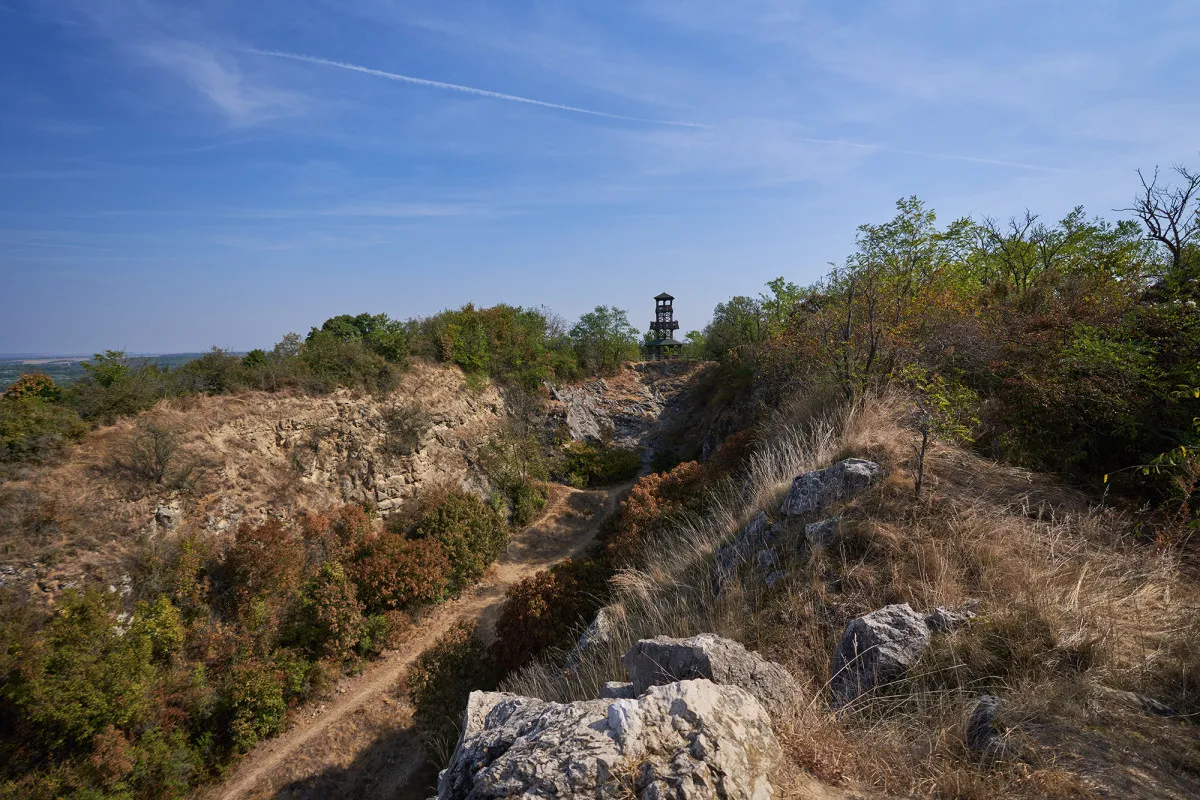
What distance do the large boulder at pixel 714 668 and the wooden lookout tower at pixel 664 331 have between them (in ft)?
105

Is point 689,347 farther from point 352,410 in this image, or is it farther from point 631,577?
point 631,577

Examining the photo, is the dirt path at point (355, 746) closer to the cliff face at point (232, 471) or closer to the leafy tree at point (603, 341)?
the cliff face at point (232, 471)

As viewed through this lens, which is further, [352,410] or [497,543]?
[352,410]

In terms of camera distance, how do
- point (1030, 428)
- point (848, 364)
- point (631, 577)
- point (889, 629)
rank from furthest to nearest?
point (848, 364) < point (631, 577) < point (1030, 428) < point (889, 629)

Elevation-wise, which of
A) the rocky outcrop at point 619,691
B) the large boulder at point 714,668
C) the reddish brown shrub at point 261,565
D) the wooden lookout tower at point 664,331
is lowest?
the reddish brown shrub at point 261,565

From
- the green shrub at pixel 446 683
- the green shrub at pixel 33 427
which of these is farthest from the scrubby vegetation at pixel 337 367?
the green shrub at pixel 446 683

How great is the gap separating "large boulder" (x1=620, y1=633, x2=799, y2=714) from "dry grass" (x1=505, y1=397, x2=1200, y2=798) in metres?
0.17

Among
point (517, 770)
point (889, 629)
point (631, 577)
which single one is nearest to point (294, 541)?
point (631, 577)

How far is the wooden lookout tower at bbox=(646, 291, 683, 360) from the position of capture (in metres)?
35.2

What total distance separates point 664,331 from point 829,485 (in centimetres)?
3088

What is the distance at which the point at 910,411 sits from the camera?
7.14 m

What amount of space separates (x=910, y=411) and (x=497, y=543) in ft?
39.5

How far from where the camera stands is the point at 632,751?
85.6 inches

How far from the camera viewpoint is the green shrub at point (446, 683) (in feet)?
28.1
